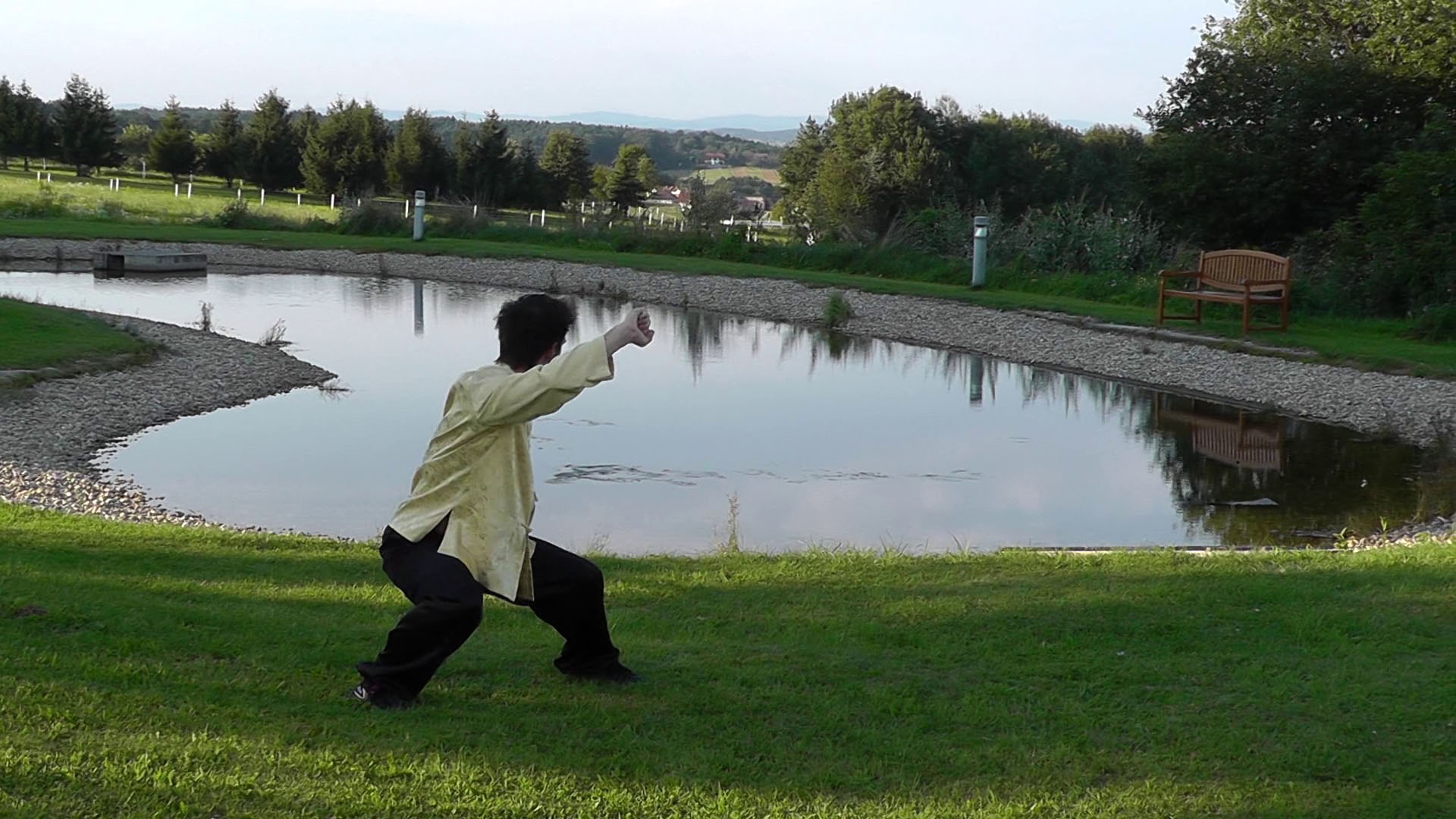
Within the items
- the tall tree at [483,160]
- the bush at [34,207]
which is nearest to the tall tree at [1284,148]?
the bush at [34,207]

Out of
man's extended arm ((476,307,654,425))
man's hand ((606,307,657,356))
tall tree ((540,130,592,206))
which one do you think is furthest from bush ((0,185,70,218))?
man's hand ((606,307,657,356))

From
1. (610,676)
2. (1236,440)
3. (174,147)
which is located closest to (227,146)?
(174,147)

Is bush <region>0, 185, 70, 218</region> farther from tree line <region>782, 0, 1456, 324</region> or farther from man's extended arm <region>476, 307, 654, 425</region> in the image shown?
man's extended arm <region>476, 307, 654, 425</region>

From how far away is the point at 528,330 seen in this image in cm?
455

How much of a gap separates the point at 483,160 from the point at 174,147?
13.8 m

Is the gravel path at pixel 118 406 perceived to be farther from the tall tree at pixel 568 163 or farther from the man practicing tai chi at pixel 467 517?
the tall tree at pixel 568 163

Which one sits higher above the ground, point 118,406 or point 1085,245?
point 1085,245

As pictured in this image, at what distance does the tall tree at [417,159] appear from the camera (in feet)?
190

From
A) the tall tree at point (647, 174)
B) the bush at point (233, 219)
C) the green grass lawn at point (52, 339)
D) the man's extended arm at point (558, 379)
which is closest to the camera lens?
the man's extended arm at point (558, 379)

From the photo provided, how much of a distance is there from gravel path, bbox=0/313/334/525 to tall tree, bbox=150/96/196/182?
150 feet

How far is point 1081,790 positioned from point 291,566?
4.27 metres

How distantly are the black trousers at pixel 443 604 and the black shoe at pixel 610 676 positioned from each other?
10 cm

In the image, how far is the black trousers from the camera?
14.8ft

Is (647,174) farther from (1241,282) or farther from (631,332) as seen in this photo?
(631,332)
